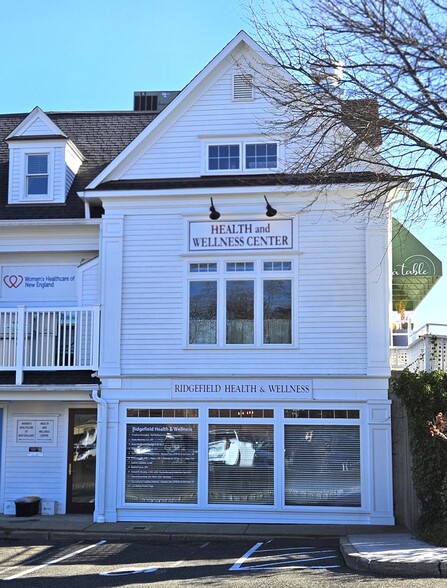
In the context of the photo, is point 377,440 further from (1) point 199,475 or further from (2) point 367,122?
(2) point 367,122

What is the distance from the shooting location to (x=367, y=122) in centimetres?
1109

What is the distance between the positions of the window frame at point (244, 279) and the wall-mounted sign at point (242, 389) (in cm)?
71

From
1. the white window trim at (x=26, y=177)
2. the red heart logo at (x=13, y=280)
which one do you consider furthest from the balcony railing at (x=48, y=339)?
the white window trim at (x=26, y=177)

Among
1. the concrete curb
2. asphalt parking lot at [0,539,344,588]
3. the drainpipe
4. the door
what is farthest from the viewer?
the door

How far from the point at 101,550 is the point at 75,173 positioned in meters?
8.78

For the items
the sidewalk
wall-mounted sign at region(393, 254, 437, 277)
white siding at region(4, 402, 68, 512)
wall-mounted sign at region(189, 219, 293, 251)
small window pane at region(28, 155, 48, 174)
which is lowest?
the sidewalk

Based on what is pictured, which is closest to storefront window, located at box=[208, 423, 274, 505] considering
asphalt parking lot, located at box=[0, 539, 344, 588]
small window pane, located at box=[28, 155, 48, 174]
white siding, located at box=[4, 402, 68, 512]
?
asphalt parking lot, located at box=[0, 539, 344, 588]

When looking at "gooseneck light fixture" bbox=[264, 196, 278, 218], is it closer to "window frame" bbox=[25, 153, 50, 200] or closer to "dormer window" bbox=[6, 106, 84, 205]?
"dormer window" bbox=[6, 106, 84, 205]

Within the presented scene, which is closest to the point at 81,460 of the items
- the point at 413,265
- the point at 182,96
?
the point at 182,96

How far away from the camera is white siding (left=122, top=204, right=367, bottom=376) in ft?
49.5

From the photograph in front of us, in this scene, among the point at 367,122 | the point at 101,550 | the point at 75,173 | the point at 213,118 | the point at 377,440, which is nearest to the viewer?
the point at 367,122

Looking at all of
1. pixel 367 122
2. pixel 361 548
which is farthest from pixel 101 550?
pixel 367 122

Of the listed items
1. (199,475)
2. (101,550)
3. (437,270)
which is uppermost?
(437,270)

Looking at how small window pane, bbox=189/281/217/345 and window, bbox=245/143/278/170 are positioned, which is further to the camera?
window, bbox=245/143/278/170
